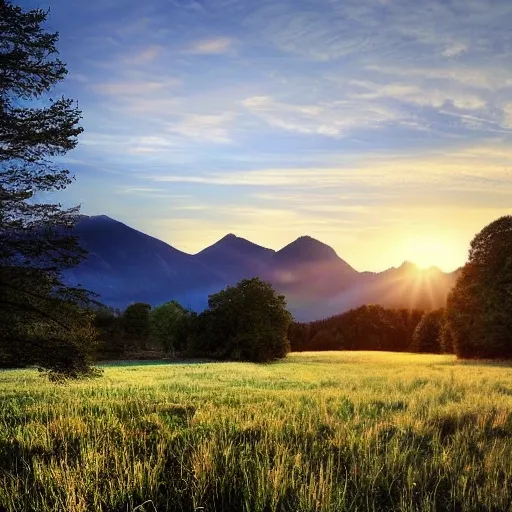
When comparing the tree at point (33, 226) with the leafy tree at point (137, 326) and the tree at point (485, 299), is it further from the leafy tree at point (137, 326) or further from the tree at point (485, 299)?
the leafy tree at point (137, 326)

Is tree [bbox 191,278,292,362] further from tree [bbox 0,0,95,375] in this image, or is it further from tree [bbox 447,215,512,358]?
tree [bbox 0,0,95,375]

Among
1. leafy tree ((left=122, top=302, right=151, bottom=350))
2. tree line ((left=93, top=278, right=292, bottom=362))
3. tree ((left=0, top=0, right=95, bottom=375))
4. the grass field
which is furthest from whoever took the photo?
leafy tree ((left=122, top=302, right=151, bottom=350))

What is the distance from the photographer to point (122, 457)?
7.11 m

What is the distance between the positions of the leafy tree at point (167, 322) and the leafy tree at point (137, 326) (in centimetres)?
268

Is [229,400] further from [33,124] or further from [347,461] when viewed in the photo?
[33,124]

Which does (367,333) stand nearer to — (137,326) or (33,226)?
(137,326)

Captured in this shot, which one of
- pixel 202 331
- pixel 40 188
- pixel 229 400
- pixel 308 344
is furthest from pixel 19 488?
pixel 308 344

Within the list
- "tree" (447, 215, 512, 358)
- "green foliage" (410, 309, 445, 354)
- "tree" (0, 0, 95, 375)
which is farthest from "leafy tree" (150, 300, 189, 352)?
"tree" (0, 0, 95, 375)

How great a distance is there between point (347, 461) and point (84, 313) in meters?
11.4

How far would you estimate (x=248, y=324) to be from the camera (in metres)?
59.4

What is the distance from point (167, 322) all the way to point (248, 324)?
3222cm

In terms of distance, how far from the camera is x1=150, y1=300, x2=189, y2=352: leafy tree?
8273 cm

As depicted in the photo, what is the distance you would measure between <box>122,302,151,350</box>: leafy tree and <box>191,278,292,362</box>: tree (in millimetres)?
30574

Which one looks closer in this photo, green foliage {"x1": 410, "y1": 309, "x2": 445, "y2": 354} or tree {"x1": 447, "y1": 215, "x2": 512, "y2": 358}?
tree {"x1": 447, "y1": 215, "x2": 512, "y2": 358}
